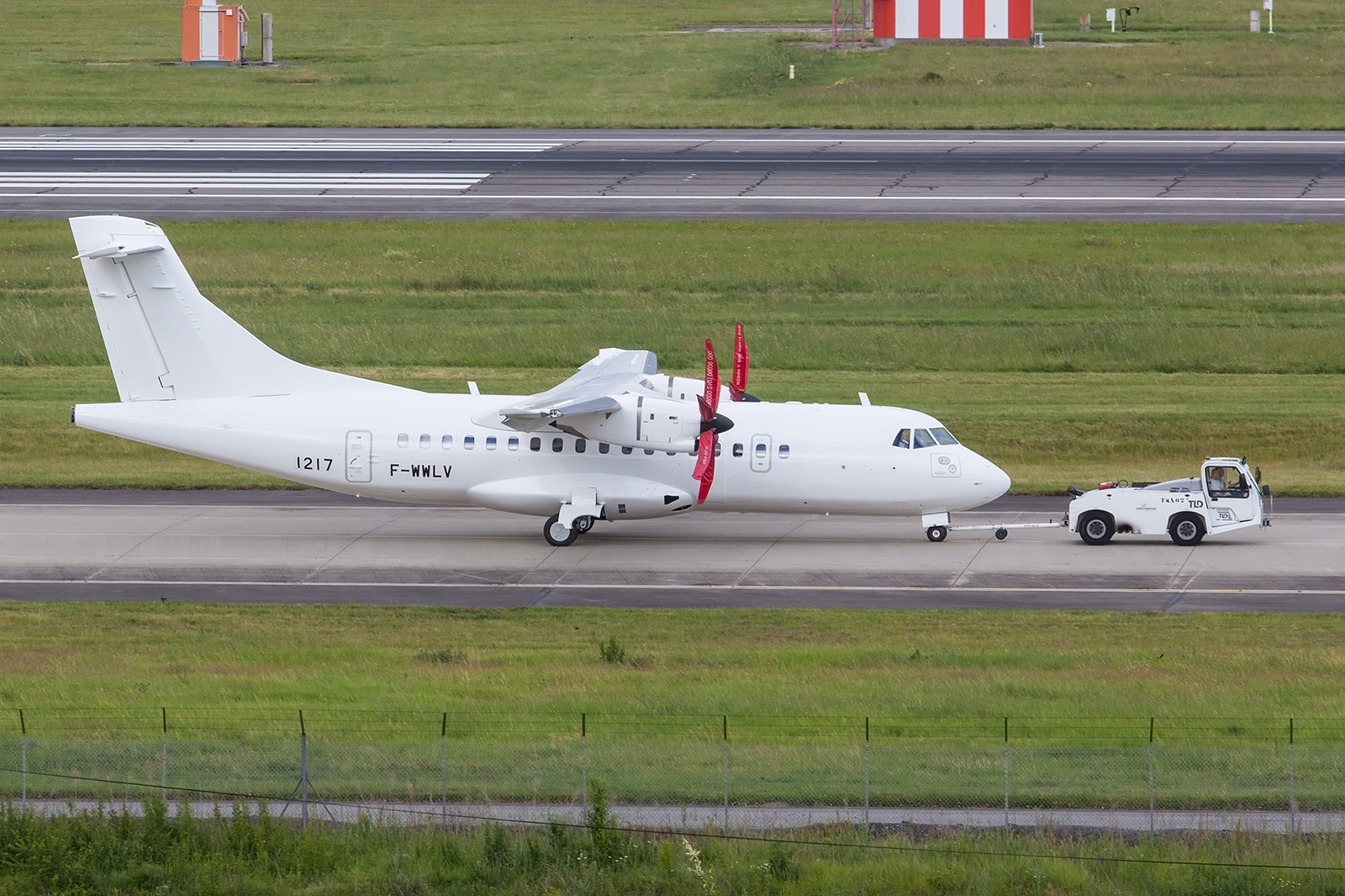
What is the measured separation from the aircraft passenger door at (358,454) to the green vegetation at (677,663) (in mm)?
5071

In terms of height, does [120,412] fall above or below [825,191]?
below

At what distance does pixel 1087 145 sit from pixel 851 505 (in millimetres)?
40191

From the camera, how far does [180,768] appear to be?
67.1 feet

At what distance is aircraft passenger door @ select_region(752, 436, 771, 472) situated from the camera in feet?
115

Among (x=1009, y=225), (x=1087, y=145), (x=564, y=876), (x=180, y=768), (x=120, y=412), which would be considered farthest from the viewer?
(x=1087, y=145)

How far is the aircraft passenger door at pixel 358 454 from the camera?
3484 centimetres

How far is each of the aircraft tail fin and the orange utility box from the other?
5427 cm

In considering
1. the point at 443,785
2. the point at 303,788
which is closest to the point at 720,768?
the point at 443,785

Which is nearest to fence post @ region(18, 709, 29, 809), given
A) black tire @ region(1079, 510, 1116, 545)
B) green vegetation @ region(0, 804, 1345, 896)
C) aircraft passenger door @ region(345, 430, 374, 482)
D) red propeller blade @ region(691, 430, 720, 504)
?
green vegetation @ region(0, 804, 1345, 896)

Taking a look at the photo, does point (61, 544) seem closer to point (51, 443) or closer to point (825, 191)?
point (51, 443)

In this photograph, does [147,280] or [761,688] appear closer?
[761,688]

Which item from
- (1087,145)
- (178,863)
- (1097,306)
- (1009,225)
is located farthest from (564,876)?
(1087,145)

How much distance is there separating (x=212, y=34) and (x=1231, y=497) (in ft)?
217

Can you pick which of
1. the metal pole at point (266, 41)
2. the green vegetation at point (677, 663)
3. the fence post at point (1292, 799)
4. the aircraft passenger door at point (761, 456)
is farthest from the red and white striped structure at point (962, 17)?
the fence post at point (1292, 799)
